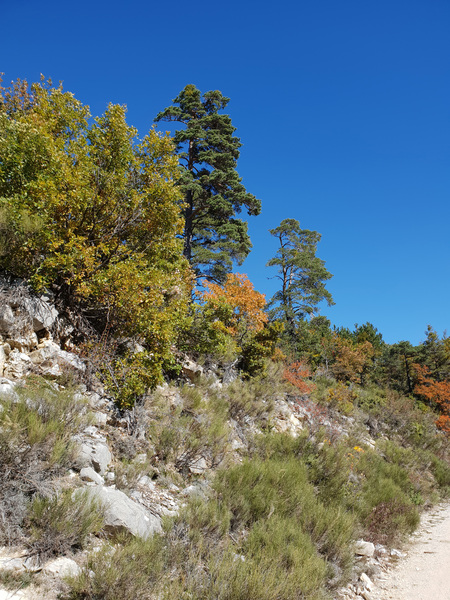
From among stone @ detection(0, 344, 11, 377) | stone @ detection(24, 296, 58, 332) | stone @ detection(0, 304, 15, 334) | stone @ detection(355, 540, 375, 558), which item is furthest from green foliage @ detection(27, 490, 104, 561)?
stone @ detection(355, 540, 375, 558)

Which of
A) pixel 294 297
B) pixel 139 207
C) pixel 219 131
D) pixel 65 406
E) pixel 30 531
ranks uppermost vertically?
pixel 219 131

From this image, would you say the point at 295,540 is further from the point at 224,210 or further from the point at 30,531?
the point at 224,210

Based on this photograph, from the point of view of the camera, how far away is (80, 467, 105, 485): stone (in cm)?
398

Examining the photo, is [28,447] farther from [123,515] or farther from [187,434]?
[187,434]

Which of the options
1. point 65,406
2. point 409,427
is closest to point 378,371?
point 409,427

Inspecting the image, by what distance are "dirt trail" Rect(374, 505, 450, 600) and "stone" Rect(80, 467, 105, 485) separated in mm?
4313

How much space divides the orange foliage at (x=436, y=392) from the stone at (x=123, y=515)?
904 inches

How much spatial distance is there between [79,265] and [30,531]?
175 inches

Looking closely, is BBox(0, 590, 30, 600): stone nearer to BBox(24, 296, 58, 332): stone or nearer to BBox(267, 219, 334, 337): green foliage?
BBox(24, 296, 58, 332): stone

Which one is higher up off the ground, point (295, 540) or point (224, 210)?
point (224, 210)

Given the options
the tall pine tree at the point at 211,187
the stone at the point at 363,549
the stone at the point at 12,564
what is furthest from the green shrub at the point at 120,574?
the tall pine tree at the point at 211,187

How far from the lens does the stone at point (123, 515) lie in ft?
11.4

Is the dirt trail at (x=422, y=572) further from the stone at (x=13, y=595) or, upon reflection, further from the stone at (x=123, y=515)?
the stone at (x=13, y=595)

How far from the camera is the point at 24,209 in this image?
19.5ft
